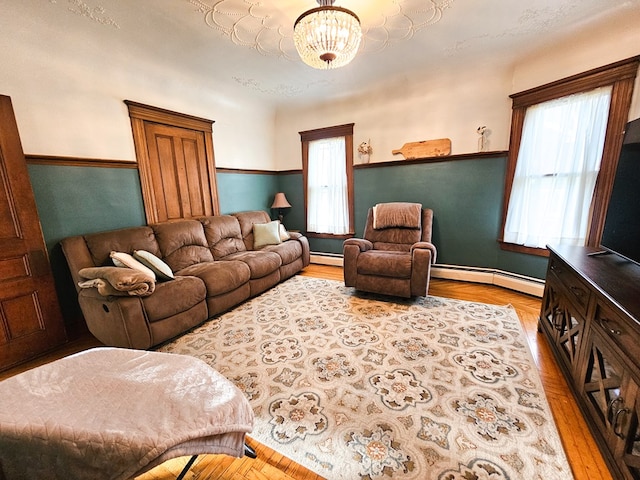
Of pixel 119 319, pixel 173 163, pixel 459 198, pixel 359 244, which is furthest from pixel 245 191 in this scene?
pixel 459 198

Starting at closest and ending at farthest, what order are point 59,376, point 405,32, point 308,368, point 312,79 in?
1. point 59,376
2. point 308,368
3. point 405,32
4. point 312,79

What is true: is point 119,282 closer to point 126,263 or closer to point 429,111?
point 126,263

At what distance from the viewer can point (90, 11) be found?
1.98 metres

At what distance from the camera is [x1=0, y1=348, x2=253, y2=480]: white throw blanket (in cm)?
79

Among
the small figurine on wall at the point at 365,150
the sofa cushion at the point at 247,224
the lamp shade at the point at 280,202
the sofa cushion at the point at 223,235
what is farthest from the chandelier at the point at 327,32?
the lamp shade at the point at 280,202

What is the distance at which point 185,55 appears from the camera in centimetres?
267

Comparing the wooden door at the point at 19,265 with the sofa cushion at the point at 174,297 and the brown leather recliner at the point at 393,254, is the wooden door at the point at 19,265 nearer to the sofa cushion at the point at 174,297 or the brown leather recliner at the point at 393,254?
the sofa cushion at the point at 174,297

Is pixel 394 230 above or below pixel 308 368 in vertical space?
above

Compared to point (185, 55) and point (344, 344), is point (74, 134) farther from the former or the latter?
point (344, 344)

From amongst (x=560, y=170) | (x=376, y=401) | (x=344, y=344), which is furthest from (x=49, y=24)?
(x=560, y=170)

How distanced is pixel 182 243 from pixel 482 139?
12.4 ft

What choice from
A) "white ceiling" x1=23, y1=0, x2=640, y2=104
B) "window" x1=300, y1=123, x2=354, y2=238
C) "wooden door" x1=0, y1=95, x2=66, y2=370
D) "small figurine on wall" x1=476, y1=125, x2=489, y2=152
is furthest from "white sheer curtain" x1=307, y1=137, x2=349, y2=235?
"wooden door" x1=0, y1=95, x2=66, y2=370

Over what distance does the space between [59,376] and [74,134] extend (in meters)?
2.33

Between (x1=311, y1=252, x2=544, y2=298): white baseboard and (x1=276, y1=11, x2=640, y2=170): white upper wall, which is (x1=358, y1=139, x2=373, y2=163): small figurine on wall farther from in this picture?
(x1=311, y1=252, x2=544, y2=298): white baseboard
